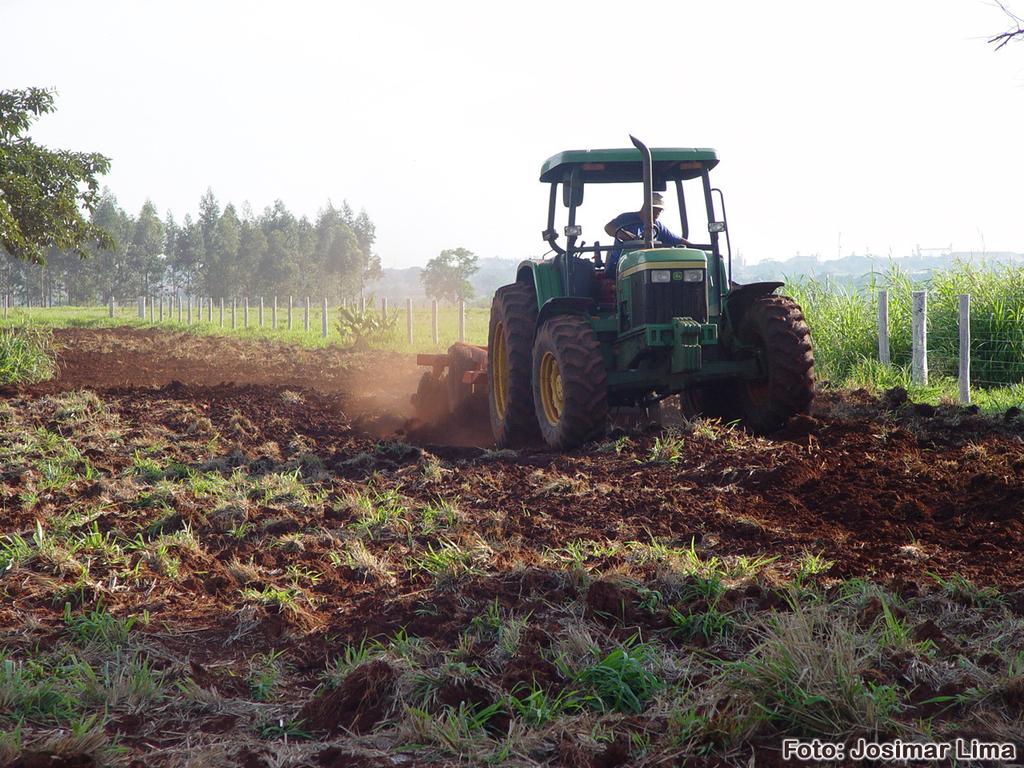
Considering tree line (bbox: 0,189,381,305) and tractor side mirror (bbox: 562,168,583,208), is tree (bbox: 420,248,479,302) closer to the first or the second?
tree line (bbox: 0,189,381,305)

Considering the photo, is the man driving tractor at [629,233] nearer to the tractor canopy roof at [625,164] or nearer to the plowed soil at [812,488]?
the tractor canopy roof at [625,164]

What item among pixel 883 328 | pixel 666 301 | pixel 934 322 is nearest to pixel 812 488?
pixel 666 301

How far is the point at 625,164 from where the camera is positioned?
8.27 meters

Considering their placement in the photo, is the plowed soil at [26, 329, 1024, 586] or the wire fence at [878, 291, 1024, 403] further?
the wire fence at [878, 291, 1024, 403]

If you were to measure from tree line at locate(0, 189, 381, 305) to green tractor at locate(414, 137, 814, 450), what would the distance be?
259 feet

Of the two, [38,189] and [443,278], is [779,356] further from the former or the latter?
[443,278]

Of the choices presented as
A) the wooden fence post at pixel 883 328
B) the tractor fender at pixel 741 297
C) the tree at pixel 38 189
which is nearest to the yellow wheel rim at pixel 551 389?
the tractor fender at pixel 741 297

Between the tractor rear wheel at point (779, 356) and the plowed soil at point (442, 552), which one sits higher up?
the tractor rear wheel at point (779, 356)

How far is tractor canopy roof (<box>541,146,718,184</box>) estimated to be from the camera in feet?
26.5

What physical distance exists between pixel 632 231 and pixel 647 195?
0.90m

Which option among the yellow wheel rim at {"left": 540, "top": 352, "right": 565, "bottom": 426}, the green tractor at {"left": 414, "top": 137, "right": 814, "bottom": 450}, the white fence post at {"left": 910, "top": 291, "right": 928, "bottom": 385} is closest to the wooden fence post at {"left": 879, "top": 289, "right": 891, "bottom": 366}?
the white fence post at {"left": 910, "top": 291, "right": 928, "bottom": 385}

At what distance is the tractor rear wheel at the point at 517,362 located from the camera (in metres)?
8.47

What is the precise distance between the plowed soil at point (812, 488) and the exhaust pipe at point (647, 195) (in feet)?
5.26

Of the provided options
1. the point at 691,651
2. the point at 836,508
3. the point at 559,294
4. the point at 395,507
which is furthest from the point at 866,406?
the point at 691,651
